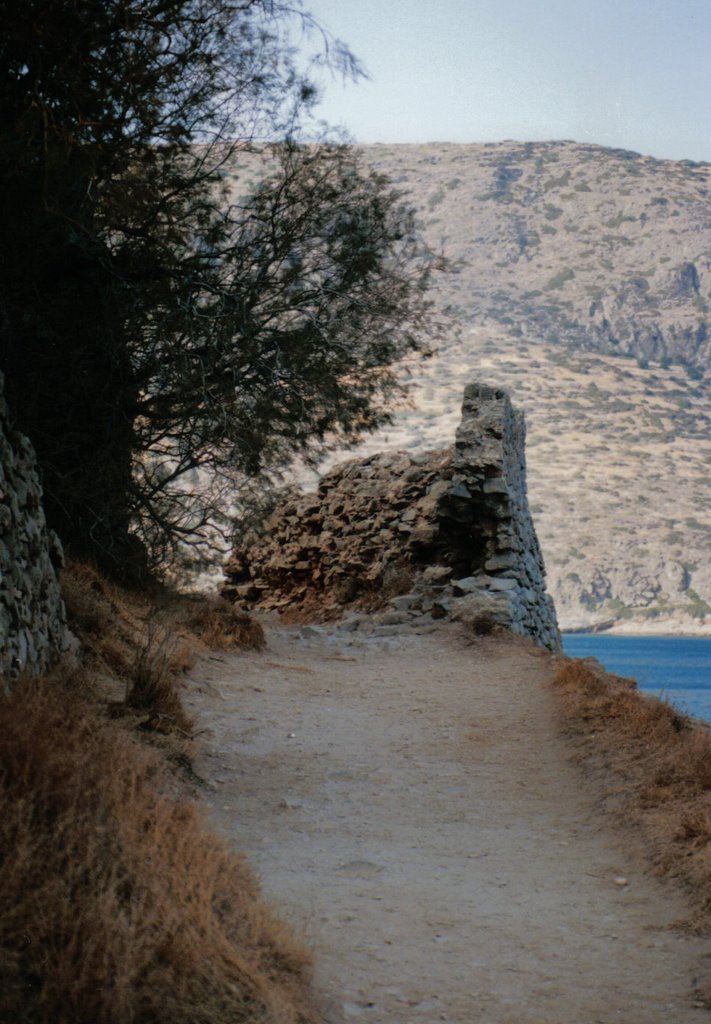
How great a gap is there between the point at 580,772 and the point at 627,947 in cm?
314

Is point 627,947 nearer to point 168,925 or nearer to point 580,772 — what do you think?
point 168,925

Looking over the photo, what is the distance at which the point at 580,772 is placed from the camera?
25.9 ft

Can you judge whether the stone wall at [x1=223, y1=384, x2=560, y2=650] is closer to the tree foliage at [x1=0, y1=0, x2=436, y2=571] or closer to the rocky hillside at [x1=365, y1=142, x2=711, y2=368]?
the tree foliage at [x1=0, y1=0, x2=436, y2=571]

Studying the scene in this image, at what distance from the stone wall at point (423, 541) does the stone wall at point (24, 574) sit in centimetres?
Answer: 627

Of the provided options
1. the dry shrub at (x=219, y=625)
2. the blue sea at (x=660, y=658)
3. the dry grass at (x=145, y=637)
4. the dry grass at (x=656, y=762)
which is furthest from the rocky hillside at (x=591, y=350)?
the dry grass at (x=656, y=762)

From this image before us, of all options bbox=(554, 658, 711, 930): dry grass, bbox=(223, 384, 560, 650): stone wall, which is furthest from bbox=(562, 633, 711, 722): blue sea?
bbox=(554, 658, 711, 930): dry grass

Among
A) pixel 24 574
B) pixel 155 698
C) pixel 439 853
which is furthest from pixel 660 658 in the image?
pixel 24 574

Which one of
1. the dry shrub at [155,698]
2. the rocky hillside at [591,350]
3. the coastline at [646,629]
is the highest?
the rocky hillside at [591,350]

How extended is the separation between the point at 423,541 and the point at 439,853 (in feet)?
33.6

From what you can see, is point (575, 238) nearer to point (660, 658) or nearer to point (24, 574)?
point (660, 658)

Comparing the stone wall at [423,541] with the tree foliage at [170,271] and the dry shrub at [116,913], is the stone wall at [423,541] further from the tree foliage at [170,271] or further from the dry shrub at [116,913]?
the dry shrub at [116,913]

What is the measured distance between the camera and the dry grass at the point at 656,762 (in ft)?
18.7

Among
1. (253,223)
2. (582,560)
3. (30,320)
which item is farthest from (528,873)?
(582,560)

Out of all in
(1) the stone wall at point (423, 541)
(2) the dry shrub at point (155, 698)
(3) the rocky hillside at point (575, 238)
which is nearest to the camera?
(2) the dry shrub at point (155, 698)
